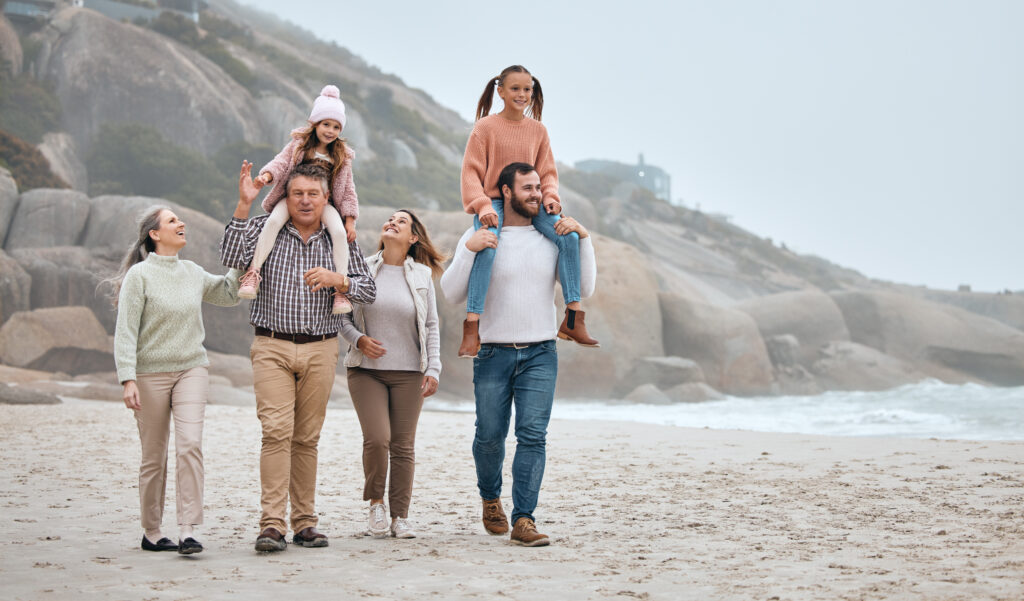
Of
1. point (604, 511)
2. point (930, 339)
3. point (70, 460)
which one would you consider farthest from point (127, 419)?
point (930, 339)

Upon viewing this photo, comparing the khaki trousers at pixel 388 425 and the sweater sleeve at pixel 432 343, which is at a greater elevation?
the sweater sleeve at pixel 432 343

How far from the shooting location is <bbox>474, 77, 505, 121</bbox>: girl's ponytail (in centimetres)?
545

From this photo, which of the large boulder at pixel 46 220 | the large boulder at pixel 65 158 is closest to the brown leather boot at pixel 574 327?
the large boulder at pixel 46 220

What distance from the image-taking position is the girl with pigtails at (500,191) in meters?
5.01

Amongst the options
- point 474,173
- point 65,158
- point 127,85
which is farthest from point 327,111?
point 127,85

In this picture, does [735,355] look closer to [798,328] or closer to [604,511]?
[798,328]

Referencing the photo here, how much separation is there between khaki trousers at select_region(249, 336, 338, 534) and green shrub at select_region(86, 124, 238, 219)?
1157 inches

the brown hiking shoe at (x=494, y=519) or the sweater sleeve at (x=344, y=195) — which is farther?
the brown hiking shoe at (x=494, y=519)

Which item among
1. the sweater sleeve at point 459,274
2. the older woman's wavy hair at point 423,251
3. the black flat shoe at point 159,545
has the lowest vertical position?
the black flat shoe at point 159,545

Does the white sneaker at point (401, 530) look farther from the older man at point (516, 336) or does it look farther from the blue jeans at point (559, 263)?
the blue jeans at point (559, 263)

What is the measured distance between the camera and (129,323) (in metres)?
4.57

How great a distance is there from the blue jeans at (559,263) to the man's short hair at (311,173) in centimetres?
82

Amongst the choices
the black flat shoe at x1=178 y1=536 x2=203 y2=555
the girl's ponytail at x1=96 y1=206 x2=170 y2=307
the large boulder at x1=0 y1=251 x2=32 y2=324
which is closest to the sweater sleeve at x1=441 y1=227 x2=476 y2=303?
the girl's ponytail at x1=96 y1=206 x2=170 y2=307

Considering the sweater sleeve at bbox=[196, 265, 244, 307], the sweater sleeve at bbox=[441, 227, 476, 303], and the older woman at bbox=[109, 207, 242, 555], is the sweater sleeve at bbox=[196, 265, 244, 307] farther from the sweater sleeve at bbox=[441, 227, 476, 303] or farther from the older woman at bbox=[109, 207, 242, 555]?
the sweater sleeve at bbox=[441, 227, 476, 303]
